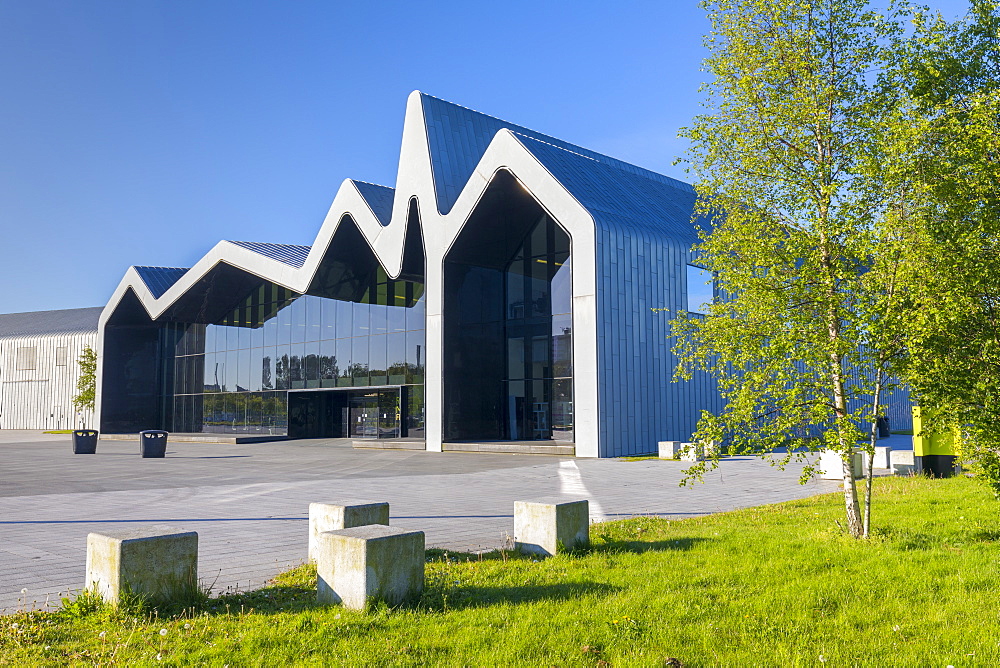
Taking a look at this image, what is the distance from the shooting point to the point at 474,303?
105 ft

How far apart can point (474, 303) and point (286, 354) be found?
49.7 feet

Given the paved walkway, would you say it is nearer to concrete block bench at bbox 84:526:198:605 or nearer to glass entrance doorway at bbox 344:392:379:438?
concrete block bench at bbox 84:526:198:605

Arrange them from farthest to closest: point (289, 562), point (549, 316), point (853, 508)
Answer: point (549, 316) → point (853, 508) → point (289, 562)

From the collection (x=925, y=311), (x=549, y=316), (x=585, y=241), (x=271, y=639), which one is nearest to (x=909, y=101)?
(x=925, y=311)

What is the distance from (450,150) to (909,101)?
80.3ft

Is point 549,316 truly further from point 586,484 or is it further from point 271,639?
point 271,639

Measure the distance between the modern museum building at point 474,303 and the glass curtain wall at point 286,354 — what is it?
4.0 inches

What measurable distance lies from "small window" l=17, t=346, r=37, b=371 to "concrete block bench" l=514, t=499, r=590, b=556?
72.3 meters

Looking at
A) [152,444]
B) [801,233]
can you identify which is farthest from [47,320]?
[801,233]

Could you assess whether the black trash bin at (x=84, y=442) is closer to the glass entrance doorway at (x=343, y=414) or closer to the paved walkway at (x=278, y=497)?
the paved walkway at (x=278, y=497)

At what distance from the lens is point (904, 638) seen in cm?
558

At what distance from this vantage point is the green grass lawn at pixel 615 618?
17.2ft

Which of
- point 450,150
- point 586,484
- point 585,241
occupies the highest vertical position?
point 450,150

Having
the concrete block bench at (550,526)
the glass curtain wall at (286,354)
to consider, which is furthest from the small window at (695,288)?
the concrete block bench at (550,526)
